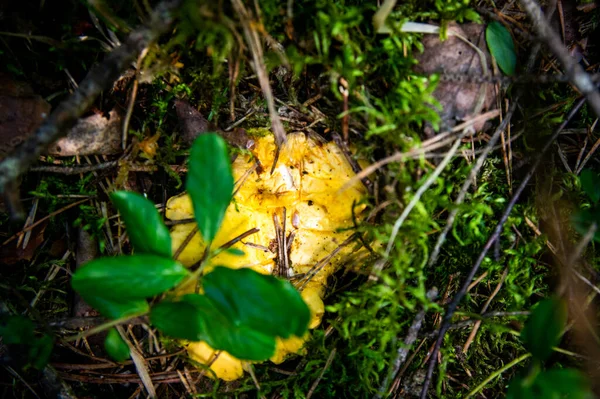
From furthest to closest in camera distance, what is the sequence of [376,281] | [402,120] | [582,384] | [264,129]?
[264,129] < [376,281] < [402,120] < [582,384]

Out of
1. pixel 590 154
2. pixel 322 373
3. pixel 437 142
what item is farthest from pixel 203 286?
pixel 590 154

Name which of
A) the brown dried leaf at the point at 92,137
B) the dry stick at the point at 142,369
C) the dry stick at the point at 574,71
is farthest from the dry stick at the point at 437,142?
the dry stick at the point at 142,369

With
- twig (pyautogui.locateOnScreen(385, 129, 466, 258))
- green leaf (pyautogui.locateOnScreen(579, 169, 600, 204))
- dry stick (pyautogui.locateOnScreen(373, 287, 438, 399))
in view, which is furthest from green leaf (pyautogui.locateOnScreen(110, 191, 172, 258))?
green leaf (pyautogui.locateOnScreen(579, 169, 600, 204))

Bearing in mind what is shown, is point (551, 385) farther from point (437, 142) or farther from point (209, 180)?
point (209, 180)

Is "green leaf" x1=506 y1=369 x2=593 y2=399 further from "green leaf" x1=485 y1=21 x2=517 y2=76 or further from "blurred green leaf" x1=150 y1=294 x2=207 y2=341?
"green leaf" x1=485 y1=21 x2=517 y2=76

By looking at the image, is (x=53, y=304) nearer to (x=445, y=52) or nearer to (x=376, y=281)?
(x=376, y=281)

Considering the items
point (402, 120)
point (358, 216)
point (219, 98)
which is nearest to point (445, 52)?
point (402, 120)
